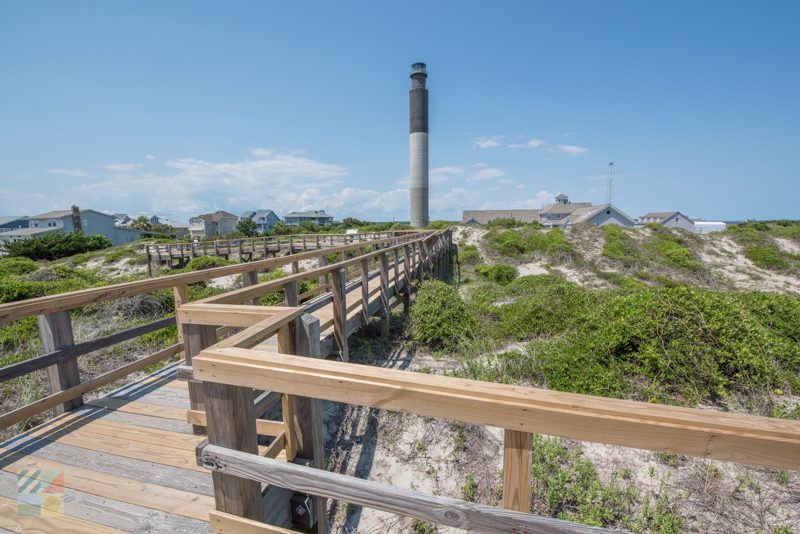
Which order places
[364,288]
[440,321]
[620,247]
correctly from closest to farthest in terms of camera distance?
[364,288] → [440,321] → [620,247]

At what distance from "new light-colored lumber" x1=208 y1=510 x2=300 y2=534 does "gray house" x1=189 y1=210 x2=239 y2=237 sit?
76.3 meters

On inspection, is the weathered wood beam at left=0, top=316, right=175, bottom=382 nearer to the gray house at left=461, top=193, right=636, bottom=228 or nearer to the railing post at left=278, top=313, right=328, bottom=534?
the railing post at left=278, top=313, right=328, bottom=534

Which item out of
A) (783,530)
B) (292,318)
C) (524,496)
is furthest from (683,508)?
(292,318)

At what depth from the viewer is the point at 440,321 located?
24.2 ft

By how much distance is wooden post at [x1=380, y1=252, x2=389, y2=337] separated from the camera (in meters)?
6.87

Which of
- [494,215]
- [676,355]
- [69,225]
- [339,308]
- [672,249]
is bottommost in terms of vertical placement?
[672,249]

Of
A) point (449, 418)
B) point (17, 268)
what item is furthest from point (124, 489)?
point (17, 268)

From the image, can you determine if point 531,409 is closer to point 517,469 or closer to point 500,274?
point 517,469

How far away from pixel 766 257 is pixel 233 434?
2678 cm

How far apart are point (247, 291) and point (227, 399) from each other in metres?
1.33

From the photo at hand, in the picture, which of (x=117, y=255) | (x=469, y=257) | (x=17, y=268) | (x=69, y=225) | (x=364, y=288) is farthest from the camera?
(x=69, y=225)

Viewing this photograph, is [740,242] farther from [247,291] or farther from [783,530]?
[247,291]

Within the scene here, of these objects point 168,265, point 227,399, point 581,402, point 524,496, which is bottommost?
point 168,265

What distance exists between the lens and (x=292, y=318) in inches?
77.7
